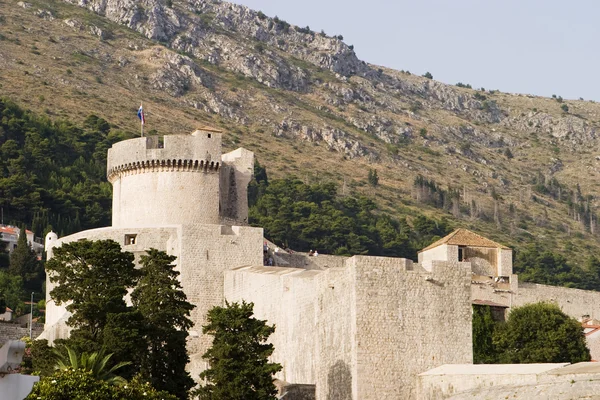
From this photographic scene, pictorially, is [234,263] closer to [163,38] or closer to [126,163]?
[126,163]

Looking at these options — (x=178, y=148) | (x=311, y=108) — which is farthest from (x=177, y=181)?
(x=311, y=108)

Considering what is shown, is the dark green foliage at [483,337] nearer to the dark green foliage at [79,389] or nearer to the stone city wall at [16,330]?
the stone city wall at [16,330]

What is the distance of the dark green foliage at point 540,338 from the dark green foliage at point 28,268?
103ft

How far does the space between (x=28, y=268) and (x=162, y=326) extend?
120 ft

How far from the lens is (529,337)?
2010 inches

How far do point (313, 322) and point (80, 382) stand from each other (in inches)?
477

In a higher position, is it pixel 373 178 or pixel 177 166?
pixel 373 178

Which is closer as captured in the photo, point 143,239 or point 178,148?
point 143,239

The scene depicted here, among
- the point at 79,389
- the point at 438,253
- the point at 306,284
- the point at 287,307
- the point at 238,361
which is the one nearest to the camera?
the point at 79,389

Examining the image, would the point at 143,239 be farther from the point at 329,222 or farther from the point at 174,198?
the point at 329,222

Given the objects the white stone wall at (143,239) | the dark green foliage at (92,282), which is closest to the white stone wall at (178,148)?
the white stone wall at (143,239)

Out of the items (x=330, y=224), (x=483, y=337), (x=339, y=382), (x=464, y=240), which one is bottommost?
(x=339, y=382)

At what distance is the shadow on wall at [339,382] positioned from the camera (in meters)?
37.1

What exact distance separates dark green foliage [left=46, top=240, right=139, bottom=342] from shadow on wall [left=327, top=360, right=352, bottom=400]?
642 cm
